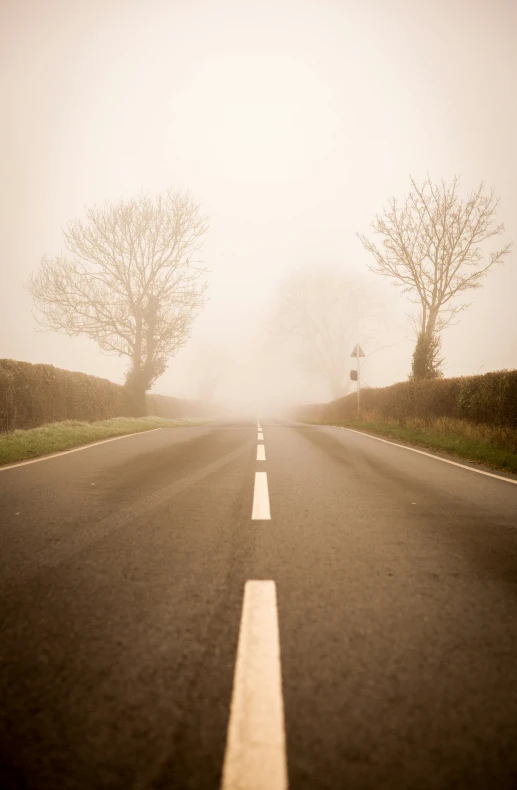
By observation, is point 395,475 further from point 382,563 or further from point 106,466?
point 106,466

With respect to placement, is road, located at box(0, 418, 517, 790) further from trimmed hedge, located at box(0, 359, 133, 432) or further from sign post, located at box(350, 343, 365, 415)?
sign post, located at box(350, 343, 365, 415)

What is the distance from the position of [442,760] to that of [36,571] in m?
2.37

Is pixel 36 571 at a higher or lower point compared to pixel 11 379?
lower

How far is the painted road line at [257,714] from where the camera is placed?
1054mm

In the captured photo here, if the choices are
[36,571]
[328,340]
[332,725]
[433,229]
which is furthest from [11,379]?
[328,340]

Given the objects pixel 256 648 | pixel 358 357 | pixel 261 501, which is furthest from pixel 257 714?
pixel 358 357

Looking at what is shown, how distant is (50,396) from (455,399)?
13401 millimetres

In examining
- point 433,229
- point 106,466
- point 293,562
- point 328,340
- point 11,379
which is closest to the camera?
point 293,562

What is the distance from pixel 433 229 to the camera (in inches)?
668

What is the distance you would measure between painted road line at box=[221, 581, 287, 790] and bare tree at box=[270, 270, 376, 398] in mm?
33186

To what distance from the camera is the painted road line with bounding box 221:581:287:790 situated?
1.05 m

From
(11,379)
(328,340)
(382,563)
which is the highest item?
(328,340)

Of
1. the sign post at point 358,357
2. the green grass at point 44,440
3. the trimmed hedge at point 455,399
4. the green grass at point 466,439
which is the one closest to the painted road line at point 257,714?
the green grass at point 466,439

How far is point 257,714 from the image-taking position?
1269 mm
